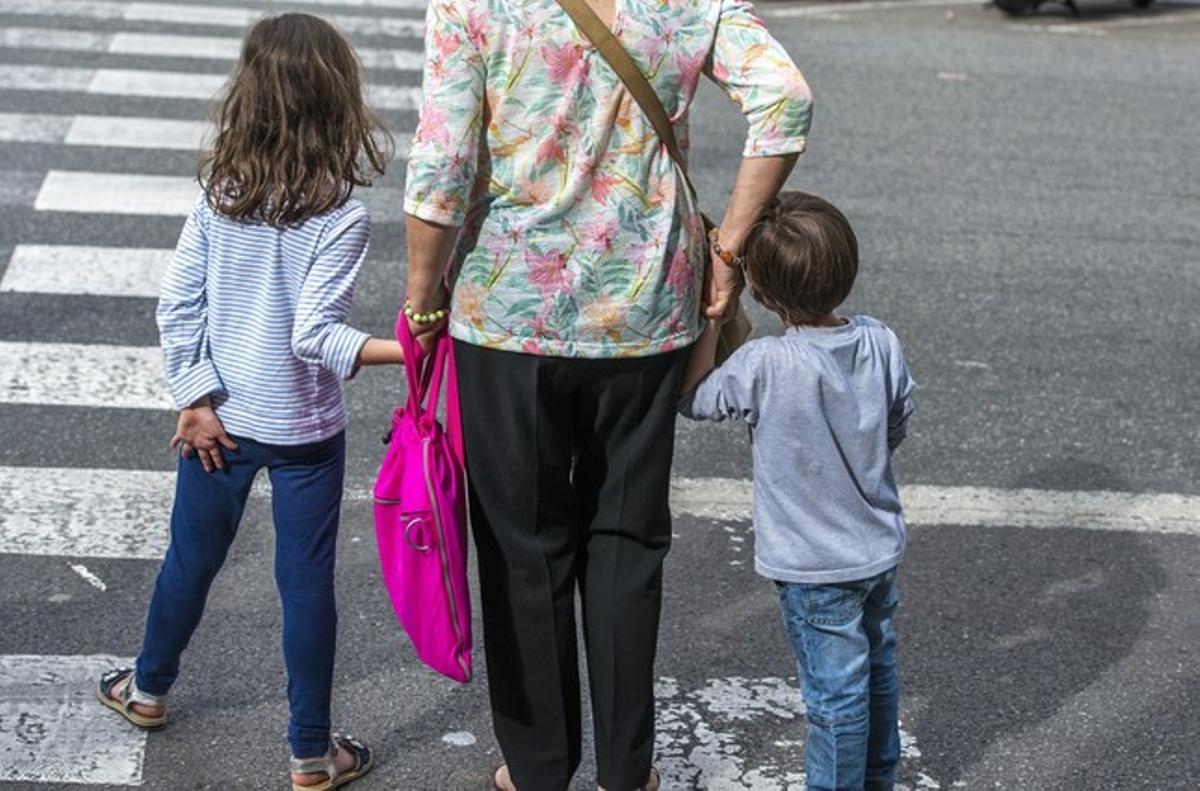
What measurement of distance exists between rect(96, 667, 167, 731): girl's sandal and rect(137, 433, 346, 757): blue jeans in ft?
0.74

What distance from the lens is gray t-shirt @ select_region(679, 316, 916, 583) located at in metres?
3.76

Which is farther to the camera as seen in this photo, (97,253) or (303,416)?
(97,253)

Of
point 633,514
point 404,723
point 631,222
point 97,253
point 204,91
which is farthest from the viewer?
point 204,91

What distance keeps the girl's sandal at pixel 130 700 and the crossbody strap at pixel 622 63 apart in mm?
1790

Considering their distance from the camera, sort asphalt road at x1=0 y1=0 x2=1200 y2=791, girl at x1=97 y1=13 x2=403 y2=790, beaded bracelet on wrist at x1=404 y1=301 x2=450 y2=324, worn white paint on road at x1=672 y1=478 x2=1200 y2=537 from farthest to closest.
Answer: worn white paint on road at x1=672 y1=478 x2=1200 y2=537
asphalt road at x1=0 y1=0 x2=1200 y2=791
girl at x1=97 y1=13 x2=403 y2=790
beaded bracelet on wrist at x1=404 y1=301 x2=450 y2=324

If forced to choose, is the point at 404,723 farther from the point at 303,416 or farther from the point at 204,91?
the point at 204,91

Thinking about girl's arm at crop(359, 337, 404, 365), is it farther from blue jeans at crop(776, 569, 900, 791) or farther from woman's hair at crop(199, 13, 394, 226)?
blue jeans at crop(776, 569, 900, 791)

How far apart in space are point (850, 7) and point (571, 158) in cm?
1119

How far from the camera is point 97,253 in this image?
26.7 feet

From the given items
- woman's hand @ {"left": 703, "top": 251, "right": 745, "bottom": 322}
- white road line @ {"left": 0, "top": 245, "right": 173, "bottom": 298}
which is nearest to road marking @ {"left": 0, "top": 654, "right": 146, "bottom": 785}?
woman's hand @ {"left": 703, "top": 251, "right": 745, "bottom": 322}

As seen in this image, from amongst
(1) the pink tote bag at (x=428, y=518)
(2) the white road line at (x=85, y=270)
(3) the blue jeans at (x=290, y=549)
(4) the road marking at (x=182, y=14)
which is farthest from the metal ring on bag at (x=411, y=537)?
(4) the road marking at (x=182, y=14)

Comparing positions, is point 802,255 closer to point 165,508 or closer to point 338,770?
point 338,770

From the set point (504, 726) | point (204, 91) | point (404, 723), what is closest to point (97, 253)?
point (204, 91)

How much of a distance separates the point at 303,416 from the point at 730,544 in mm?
2012
